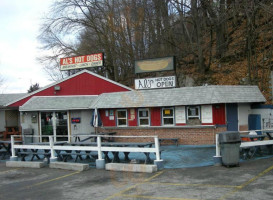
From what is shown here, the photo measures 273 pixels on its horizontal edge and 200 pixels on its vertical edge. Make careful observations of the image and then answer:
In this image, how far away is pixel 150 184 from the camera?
28.9ft

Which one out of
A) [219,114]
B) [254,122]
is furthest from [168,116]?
[254,122]

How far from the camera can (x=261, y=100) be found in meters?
15.4

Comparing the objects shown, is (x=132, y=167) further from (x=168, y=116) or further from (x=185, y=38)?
(x=185, y=38)

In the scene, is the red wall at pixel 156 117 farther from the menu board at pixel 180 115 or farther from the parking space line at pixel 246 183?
the parking space line at pixel 246 183

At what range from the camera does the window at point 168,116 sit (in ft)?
53.5

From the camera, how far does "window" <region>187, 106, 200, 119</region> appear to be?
15.6m

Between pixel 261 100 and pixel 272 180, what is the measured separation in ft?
25.7

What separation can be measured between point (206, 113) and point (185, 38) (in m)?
16.8

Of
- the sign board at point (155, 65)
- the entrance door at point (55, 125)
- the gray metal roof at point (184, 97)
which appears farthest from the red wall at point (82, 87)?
the sign board at point (155, 65)

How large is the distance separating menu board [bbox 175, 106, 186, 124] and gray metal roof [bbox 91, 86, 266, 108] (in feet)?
1.61

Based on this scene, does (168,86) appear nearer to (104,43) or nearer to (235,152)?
(235,152)

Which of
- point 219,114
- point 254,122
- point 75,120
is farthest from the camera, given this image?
point 75,120

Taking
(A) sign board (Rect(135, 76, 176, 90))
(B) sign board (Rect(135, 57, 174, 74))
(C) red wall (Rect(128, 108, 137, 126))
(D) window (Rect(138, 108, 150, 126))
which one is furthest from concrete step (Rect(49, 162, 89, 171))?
(B) sign board (Rect(135, 57, 174, 74))

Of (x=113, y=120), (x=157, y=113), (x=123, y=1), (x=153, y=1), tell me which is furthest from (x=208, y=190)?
(x=123, y=1)
